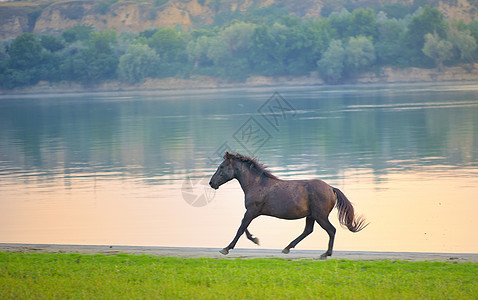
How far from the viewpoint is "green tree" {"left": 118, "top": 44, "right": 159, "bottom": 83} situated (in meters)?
162

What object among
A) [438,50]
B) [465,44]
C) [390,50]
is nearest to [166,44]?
[390,50]

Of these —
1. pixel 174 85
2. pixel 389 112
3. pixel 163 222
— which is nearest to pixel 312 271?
pixel 163 222

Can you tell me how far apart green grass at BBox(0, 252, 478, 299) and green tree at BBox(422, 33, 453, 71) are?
460 feet

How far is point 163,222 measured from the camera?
63.2ft

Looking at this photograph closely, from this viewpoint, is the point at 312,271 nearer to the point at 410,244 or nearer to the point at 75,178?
the point at 410,244

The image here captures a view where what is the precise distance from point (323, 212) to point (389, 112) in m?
51.3

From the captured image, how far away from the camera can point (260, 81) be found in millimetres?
161500

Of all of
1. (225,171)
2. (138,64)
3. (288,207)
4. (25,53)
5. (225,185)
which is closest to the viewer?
(288,207)

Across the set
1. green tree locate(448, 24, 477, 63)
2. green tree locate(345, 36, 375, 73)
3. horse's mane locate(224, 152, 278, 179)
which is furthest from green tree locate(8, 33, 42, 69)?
horse's mane locate(224, 152, 278, 179)

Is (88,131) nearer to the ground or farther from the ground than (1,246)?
nearer to the ground

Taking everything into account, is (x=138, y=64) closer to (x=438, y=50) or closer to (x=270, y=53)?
(x=270, y=53)

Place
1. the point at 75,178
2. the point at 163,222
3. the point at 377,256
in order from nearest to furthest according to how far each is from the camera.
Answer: the point at 377,256, the point at 163,222, the point at 75,178

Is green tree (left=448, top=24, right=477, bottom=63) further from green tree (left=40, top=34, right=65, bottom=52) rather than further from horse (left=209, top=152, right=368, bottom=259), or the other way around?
horse (left=209, top=152, right=368, bottom=259)

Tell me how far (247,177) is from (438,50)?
140 metres
